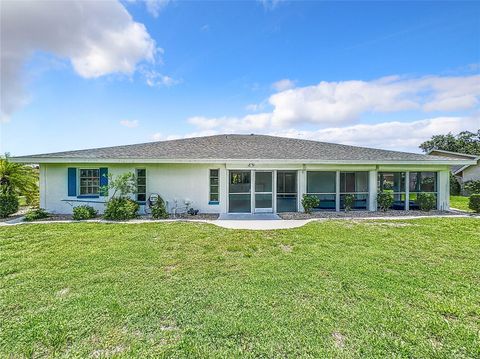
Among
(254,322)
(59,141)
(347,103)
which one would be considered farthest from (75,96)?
(347,103)

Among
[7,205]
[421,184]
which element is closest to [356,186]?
[421,184]

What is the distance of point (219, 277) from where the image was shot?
15.4 ft

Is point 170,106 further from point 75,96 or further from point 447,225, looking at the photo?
point 447,225

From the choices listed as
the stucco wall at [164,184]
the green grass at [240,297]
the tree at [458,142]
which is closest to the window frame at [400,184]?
the green grass at [240,297]

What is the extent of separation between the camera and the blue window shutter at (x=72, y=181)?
11888mm

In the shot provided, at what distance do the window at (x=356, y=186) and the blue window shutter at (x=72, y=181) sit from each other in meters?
13.8

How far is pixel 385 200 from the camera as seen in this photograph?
41.0 feet

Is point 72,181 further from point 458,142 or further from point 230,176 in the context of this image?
point 458,142

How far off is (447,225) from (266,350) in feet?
33.5

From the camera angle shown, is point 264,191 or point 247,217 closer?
point 247,217

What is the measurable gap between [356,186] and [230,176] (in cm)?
748

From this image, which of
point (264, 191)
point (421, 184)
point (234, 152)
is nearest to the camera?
point (264, 191)

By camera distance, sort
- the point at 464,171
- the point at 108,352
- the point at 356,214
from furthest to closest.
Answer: the point at 464,171 → the point at 356,214 → the point at 108,352

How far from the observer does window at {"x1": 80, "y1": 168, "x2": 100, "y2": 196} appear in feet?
39.7
